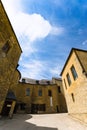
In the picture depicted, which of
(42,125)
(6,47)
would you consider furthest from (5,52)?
(42,125)

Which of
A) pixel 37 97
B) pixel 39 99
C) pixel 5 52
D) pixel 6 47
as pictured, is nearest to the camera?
pixel 5 52

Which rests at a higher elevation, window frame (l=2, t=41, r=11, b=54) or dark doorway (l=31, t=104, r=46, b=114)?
window frame (l=2, t=41, r=11, b=54)

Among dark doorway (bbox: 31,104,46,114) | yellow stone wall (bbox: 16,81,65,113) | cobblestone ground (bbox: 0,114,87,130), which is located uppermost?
yellow stone wall (bbox: 16,81,65,113)

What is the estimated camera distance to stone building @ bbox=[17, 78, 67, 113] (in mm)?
26219

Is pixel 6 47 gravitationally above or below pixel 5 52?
above

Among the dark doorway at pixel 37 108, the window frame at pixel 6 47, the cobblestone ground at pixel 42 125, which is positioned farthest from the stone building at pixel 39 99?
the window frame at pixel 6 47

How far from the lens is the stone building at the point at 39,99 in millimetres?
26219

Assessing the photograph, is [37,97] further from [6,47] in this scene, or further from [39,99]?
[6,47]

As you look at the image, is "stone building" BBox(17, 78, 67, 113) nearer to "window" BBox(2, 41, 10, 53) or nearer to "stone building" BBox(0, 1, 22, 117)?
"stone building" BBox(0, 1, 22, 117)

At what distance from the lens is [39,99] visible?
90.4ft

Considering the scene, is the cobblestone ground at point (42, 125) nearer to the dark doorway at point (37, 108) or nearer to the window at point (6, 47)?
the window at point (6, 47)

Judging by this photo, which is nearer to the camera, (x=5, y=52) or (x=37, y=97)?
(x=5, y=52)

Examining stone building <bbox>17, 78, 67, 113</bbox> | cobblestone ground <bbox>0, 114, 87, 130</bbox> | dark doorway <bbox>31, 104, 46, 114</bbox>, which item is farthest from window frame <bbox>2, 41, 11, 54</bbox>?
dark doorway <bbox>31, 104, 46, 114</bbox>

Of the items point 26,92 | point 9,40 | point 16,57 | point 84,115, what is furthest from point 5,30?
point 26,92
